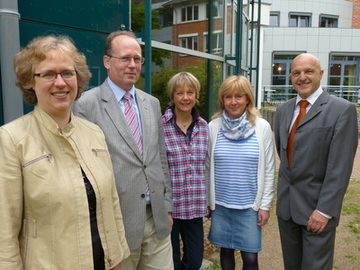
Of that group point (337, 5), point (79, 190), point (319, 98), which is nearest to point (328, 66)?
point (337, 5)

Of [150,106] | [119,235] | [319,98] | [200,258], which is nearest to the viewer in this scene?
[119,235]

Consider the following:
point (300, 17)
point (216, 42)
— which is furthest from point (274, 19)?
point (216, 42)

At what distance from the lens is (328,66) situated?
2750 cm

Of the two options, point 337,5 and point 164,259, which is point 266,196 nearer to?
point 164,259

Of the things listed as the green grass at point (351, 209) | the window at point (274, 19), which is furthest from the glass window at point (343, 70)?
the green grass at point (351, 209)

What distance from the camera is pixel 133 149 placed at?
2.28 meters

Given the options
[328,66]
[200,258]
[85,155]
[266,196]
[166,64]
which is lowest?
[200,258]

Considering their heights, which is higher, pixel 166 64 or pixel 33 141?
pixel 166 64

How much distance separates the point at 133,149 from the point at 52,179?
703mm

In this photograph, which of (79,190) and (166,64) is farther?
(166,64)

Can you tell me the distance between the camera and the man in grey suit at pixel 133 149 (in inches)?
88.9

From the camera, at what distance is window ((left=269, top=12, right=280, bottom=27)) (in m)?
28.3

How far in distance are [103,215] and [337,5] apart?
3308 cm

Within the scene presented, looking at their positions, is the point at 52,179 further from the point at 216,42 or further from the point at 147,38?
the point at 216,42
